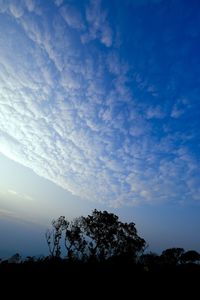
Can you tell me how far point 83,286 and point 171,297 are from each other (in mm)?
4979

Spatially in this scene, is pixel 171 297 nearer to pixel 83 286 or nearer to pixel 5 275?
pixel 83 286

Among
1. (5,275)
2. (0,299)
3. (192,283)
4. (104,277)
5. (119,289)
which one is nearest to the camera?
(0,299)

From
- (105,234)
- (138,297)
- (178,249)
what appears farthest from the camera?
(178,249)

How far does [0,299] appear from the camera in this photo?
981 cm

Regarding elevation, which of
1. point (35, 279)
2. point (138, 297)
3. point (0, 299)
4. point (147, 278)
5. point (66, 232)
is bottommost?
point (0, 299)

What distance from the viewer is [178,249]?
8469 centimetres

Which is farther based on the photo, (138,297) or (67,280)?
(67,280)

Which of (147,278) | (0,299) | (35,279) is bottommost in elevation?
(0,299)

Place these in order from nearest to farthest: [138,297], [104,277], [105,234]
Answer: [138,297]
[104,277]
[105,234]

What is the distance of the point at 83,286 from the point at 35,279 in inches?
112

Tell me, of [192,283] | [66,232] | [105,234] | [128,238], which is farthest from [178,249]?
[192,283]

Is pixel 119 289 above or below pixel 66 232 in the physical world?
below

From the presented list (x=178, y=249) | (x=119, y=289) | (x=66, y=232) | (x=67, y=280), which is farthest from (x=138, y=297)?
(x=178, y=249)

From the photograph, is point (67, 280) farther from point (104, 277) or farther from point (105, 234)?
point (105, 234)
